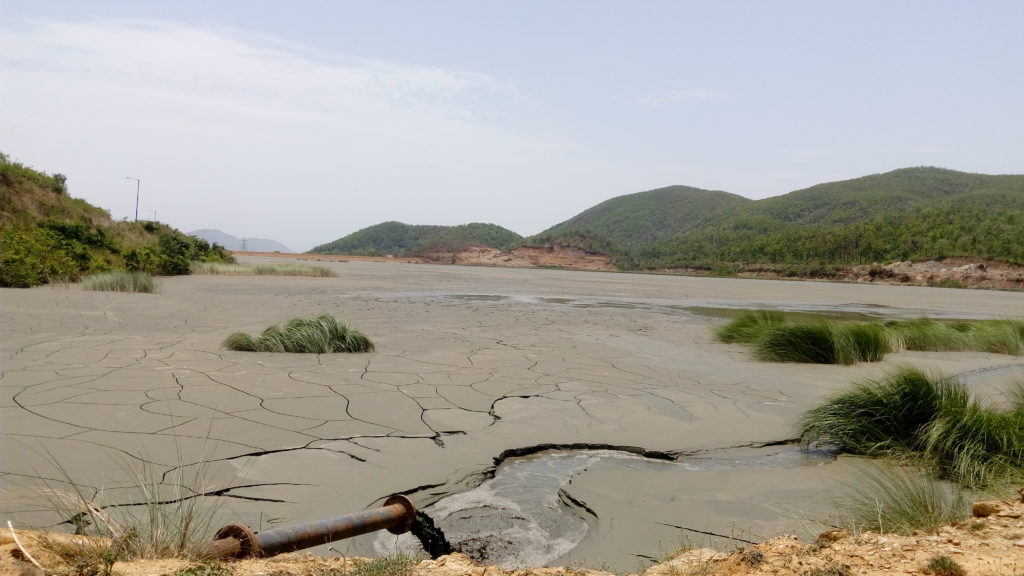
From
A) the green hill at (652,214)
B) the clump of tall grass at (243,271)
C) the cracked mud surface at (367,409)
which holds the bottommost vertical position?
the cracked mud surface at (367,409)

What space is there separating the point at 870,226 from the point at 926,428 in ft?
201

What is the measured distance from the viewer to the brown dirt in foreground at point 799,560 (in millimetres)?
2240

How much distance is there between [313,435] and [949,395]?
4.66m

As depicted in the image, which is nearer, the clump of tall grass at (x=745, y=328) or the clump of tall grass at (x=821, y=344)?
the clump of tall grass at (x=821, y=344)

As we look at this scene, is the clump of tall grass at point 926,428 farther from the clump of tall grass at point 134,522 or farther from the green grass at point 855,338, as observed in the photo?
the clump of tall grass at point 134,522

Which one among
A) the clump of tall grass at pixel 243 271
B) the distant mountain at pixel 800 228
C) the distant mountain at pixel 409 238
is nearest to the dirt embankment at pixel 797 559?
the clump of tall grass at pixel 243 271

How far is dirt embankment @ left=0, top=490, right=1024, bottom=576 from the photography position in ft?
7.31

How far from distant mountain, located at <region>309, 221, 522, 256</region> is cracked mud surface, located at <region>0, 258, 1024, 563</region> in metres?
88.2

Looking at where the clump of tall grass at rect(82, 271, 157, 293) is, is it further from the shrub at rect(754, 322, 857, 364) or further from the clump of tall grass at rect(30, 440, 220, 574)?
the shrub at rect(754, 322, 857, 364)

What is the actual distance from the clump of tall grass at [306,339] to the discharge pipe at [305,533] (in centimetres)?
503

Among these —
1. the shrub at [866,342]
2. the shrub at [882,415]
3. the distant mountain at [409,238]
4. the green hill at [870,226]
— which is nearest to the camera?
the shrub at [882,415]

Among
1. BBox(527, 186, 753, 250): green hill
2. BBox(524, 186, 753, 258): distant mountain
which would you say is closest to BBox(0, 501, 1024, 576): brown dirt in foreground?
BBox(524, 186, 753, 258): distant mountain

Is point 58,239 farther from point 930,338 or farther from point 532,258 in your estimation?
point 532,258

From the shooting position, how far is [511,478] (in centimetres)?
399
